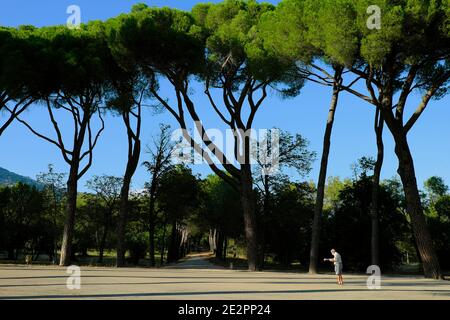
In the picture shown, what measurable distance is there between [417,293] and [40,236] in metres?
48.6

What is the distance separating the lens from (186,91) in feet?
84.5

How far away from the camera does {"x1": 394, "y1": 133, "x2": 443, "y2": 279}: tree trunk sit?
754 inches

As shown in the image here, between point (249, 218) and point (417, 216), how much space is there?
8048mm

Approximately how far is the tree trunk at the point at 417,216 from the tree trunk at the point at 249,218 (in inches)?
300

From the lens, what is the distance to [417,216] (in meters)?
19.2

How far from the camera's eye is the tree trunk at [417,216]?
754 inches

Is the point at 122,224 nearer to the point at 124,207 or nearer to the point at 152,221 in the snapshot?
the point at 124,207

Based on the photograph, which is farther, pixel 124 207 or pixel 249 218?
pixel 124 207

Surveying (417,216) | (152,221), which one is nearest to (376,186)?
(417,216)

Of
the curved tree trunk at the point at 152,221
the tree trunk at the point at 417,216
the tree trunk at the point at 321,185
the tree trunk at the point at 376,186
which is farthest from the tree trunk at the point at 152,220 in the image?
the tree trunk at the point at 417,216

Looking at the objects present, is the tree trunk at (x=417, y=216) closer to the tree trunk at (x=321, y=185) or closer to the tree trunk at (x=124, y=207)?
the tree trunk at (x=321, y=185)

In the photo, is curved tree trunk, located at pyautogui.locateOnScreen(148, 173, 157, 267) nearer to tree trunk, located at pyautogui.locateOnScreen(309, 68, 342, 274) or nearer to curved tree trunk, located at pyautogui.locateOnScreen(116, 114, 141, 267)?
curved tree trunk, located at pyautogui.locateOnScreen(116, 114, 141, 267)

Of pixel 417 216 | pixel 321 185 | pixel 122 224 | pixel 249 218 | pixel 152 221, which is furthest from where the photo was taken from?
pixel 152 221

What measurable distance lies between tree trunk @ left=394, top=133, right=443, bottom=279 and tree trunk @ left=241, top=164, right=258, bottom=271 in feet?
25.0
